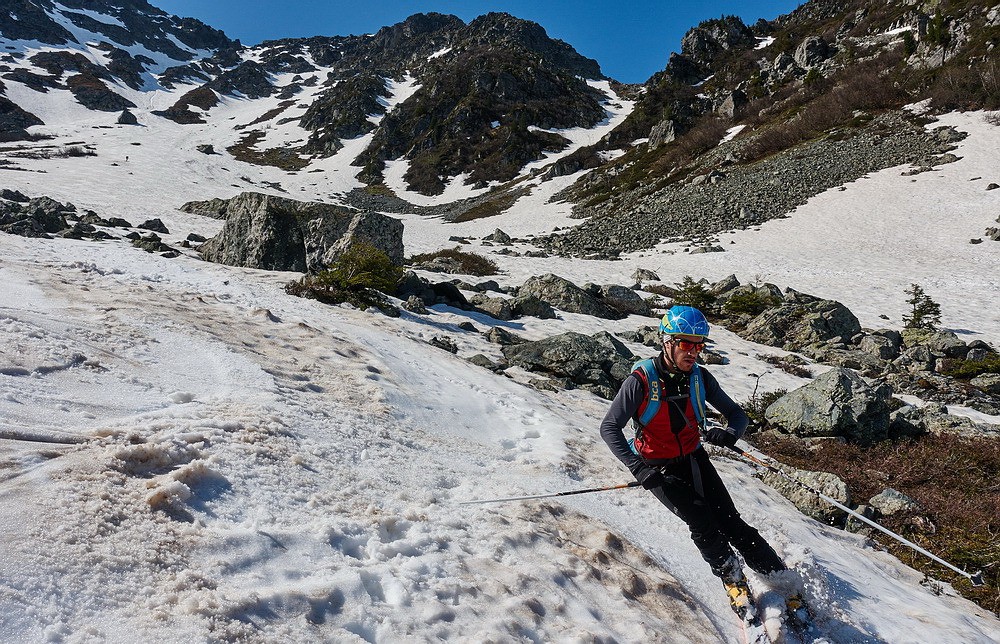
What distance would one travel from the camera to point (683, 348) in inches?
164

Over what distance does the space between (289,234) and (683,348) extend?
14568mm

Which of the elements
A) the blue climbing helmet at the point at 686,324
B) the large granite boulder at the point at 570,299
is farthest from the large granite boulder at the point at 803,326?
the blue climbing helmet at the point at 686,324

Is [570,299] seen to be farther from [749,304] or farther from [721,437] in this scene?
[721,437]

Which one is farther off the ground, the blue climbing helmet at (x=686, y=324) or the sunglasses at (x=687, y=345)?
the blue climbing helmet at (x=686, y=324)

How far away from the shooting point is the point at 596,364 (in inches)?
400

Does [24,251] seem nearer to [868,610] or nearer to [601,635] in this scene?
[601,635]

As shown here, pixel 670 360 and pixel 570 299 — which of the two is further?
pixel 570 299

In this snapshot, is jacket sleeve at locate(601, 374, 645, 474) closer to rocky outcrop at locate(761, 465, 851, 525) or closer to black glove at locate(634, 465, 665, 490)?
black glove at locate(634, 465, 665, 490)

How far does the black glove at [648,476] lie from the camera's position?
3902 mm

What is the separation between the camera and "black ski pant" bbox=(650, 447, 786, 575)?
159 inches

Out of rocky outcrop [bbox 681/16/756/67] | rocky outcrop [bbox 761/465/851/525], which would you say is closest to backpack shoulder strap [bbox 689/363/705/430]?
rocky outcrop [bbox 761/465/851/525]

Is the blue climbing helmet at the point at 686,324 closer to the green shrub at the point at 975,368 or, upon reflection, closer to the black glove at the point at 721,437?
the black glove at the point at 721,437

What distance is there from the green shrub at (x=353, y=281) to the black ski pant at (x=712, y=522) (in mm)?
8391

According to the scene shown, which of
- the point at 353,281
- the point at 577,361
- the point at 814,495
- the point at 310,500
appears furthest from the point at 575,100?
the point at 310,500
